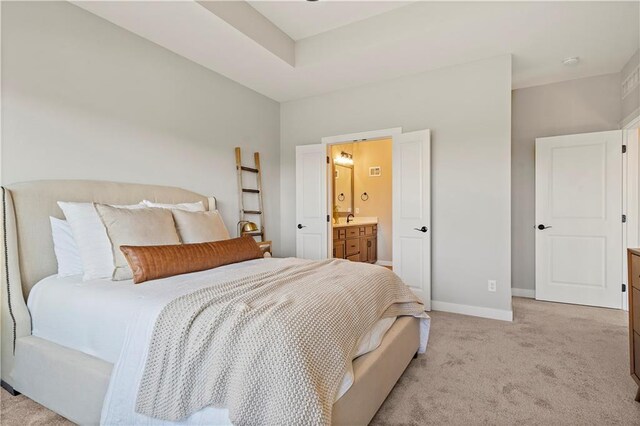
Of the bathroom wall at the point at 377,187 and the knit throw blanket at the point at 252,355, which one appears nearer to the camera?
the knit throw blanket at the point at 252,355

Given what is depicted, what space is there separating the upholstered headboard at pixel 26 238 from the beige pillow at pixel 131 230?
13.3 inches

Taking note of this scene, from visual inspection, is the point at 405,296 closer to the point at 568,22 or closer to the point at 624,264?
the point at 568,22

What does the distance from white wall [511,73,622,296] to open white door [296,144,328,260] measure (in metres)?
2.53

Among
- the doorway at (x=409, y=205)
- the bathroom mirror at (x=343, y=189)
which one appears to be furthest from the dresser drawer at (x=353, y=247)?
the doorway at (x=409, y=205)

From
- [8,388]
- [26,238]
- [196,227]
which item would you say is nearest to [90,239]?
[26,238]

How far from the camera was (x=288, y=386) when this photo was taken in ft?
3.53

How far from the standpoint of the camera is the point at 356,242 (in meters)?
5.64

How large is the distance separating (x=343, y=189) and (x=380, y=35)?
3.70 meters

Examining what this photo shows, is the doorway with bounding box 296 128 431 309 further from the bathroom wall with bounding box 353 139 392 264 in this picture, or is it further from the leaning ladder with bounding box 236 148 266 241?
the bathroom wall with bounding box 353 139 392 264

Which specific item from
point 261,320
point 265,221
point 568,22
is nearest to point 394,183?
point 265,221

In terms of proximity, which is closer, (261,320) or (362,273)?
(261,320)

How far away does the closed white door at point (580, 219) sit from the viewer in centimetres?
364

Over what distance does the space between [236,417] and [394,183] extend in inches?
124

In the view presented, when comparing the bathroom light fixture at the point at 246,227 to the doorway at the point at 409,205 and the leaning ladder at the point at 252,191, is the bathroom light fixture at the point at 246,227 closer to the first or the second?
the leaning ladder at the point at 252,191
